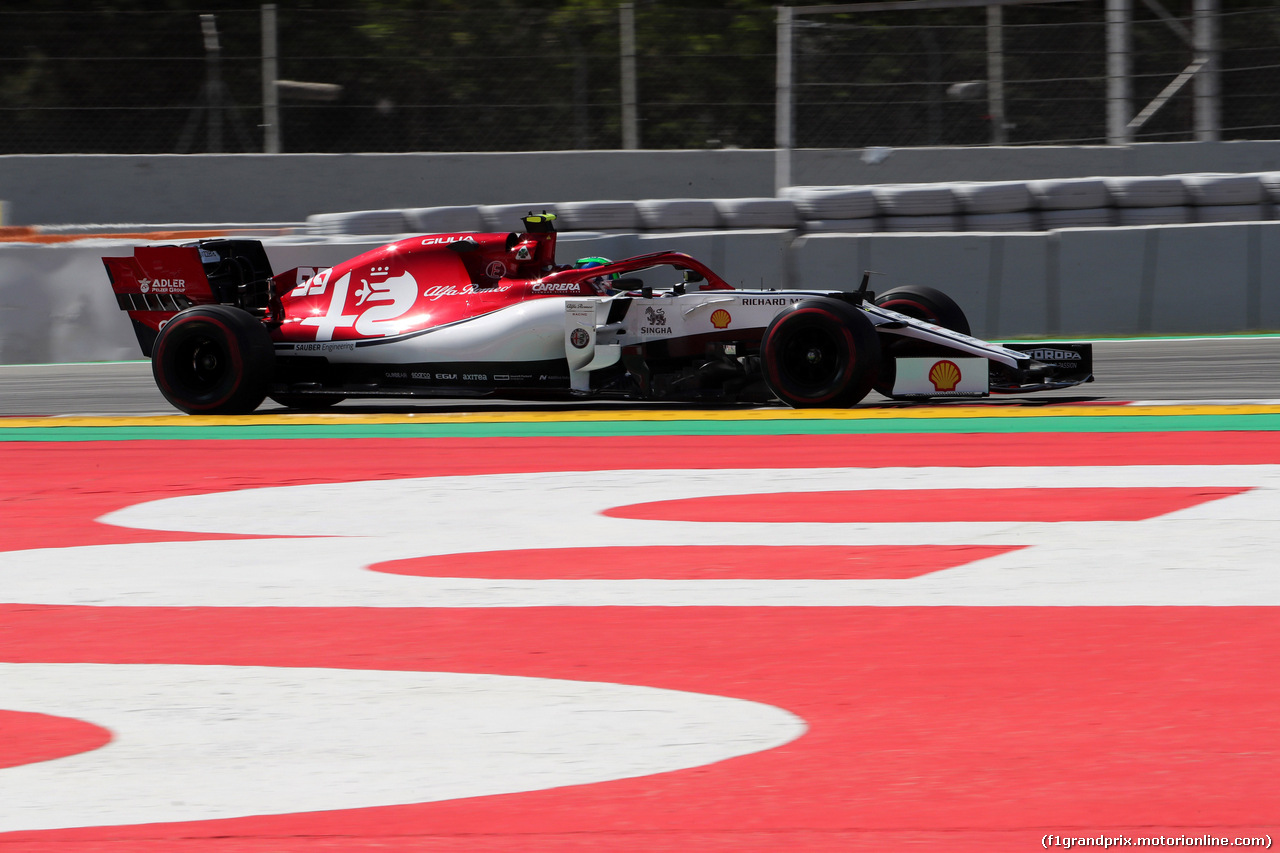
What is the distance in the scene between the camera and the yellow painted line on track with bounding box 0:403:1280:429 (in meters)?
9.02

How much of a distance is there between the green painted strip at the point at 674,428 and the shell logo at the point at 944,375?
0.20 m

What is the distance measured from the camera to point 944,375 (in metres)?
8.81

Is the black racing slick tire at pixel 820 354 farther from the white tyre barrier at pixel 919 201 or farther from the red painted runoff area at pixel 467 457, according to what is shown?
the white tyre barrier at pixel 919 201

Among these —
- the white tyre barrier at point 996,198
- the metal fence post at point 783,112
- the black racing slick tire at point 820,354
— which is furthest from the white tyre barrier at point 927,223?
the black racing slick tire at point 820,354

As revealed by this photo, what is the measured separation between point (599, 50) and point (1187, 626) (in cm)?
1281

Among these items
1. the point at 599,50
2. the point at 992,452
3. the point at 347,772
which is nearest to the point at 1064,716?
the point at 347,772

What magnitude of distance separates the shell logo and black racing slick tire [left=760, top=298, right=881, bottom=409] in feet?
1.24

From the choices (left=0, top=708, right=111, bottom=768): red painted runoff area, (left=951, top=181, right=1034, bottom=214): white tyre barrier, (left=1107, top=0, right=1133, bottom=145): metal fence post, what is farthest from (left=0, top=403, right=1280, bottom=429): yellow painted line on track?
(left=1107, top=0, right=1133, bottom=145): metal fence post

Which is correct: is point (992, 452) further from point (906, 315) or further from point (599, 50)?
point (599, 50)

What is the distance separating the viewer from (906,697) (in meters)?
3.76

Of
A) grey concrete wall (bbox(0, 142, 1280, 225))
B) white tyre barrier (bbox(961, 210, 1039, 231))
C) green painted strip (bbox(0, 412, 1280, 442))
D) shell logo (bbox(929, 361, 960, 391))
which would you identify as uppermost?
grey concrete wall (bbox(0, 142, 1280, 225))

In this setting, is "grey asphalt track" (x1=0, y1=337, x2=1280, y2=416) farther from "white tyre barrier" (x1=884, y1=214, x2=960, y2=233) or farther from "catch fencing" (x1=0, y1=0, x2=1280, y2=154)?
"catch fencing" (x1=0, y1=0, x2=1280, y2=154)

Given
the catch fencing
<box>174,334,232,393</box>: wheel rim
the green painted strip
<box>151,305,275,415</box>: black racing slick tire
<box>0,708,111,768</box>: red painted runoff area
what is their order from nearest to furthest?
<box>0,708,111,768</box>: red painted runoff area → the green painted strip → <box>151,305,275,415</box>: black racing slick tire → <box>174,334,232,393</box>: wheel rim → the catch fencing

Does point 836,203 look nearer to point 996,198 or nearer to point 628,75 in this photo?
point 996,198
